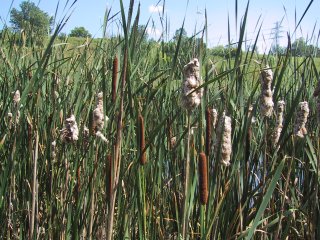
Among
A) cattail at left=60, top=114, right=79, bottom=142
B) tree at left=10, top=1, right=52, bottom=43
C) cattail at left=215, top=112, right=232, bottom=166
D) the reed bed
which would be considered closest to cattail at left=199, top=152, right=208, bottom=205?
the reed bed

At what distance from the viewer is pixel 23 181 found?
2250 millimetres

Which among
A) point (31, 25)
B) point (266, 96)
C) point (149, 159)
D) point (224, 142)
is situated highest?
point (31, 25)

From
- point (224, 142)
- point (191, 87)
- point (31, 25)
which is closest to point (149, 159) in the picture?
point (224, 142)

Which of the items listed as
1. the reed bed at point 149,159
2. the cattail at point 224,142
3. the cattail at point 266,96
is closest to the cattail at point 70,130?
the reed bed at point 149,159

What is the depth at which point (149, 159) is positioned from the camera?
1.91 m

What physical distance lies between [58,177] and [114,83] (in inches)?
42.7

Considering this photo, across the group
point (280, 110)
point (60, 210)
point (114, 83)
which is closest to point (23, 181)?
point (60, 210)

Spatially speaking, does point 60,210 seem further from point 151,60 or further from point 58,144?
point 151,60

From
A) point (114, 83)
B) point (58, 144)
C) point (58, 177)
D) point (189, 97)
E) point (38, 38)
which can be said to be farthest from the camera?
point (38, 38)

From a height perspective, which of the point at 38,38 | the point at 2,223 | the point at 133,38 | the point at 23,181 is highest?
the point at 38,38

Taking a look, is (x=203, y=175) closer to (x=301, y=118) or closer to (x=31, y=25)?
(x=301, y=118)

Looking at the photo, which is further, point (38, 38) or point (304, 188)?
point (38, 38)

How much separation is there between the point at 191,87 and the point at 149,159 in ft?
2.55

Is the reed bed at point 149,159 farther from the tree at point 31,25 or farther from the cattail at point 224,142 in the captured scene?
the tree at point 31,25
